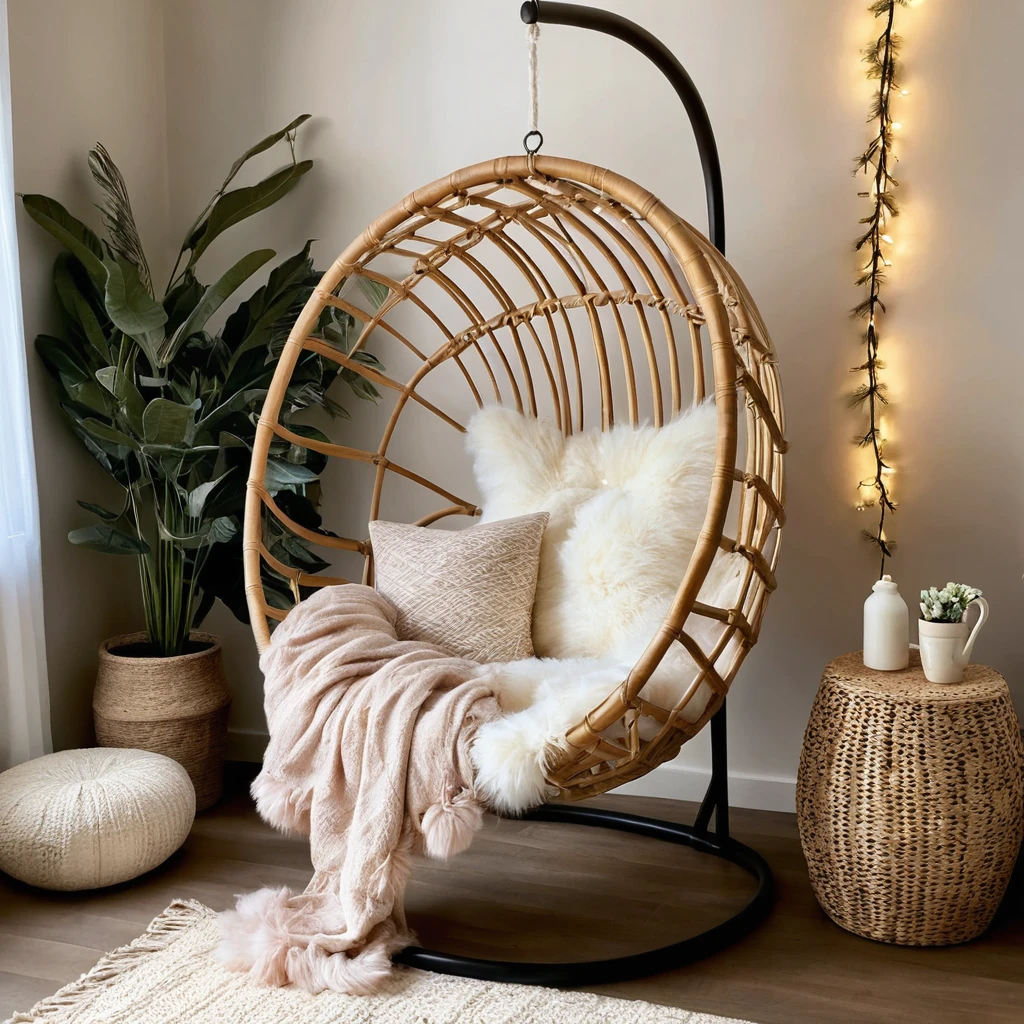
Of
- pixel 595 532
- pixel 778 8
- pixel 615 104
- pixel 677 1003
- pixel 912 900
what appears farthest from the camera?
pixel 615 104

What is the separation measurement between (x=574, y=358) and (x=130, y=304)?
0.98 metres

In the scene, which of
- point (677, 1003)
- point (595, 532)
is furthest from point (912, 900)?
point (595, 532)

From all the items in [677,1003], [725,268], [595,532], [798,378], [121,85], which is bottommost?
[677,1003]

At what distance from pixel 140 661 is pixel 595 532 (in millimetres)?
1133

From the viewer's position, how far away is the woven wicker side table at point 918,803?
181cm

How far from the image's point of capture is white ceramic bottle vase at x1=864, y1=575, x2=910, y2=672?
1.93 m

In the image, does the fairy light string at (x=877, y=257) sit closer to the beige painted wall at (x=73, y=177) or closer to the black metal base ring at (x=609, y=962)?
the black metal base ring at (x=609, y=962)

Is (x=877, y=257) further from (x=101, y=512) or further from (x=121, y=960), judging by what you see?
(x=121, y=960)

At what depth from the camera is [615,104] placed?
2.56 meters

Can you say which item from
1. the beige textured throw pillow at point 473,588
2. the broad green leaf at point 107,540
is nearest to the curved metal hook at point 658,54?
the beige textured throw pillow at point 473,588

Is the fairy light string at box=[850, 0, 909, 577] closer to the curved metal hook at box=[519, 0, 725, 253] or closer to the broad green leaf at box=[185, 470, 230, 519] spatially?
the curved metal hook at box=[519, 0, 725, 253]

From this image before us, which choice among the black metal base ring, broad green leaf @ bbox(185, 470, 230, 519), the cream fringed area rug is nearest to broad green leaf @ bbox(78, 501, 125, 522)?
broad green leaf @ bbox(185, 470, 230, 519)

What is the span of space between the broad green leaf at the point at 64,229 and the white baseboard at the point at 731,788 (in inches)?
68.1

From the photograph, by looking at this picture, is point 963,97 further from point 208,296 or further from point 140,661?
point 140,661
